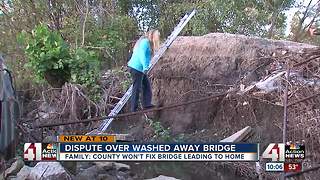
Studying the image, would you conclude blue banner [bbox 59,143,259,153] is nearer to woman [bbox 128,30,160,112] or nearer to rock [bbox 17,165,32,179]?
rock [bbox 17,165,32,179]

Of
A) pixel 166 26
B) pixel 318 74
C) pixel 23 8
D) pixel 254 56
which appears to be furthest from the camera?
pixel 166 26

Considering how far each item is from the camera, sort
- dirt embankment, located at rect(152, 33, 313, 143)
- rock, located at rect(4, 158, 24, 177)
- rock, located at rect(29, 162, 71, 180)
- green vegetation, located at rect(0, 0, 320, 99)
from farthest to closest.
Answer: green vegetation, located at rect(0, 0, 320, 99), dirt embankment, located at rect(152, 33, 313, 143), rock, located at rect(4, 158, 24, 177), rock, located at rect(29, 162, 71, 180)

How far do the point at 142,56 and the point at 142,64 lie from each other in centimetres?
14

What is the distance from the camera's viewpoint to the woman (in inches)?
283

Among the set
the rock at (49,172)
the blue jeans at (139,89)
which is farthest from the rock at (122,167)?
the rock at (49,172)

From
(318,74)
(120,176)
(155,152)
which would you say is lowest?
(120,176)

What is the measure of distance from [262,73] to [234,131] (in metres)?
1.10

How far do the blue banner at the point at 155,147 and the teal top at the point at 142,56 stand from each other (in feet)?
9.96

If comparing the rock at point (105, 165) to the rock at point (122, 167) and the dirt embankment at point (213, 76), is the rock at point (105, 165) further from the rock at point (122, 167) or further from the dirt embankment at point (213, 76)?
the dirt embankment at point (213, 76)

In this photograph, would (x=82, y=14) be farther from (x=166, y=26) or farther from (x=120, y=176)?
(x=120, y=176)

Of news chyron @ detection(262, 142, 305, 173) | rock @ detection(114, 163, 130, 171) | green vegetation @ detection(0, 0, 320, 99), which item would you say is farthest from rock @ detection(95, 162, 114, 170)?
news chyron @ detection(262, 142, 305, 173)

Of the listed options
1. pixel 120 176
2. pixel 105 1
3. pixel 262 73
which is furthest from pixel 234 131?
pixel 105 1

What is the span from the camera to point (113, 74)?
10367 mm

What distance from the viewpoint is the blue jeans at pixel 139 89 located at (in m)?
7.44
